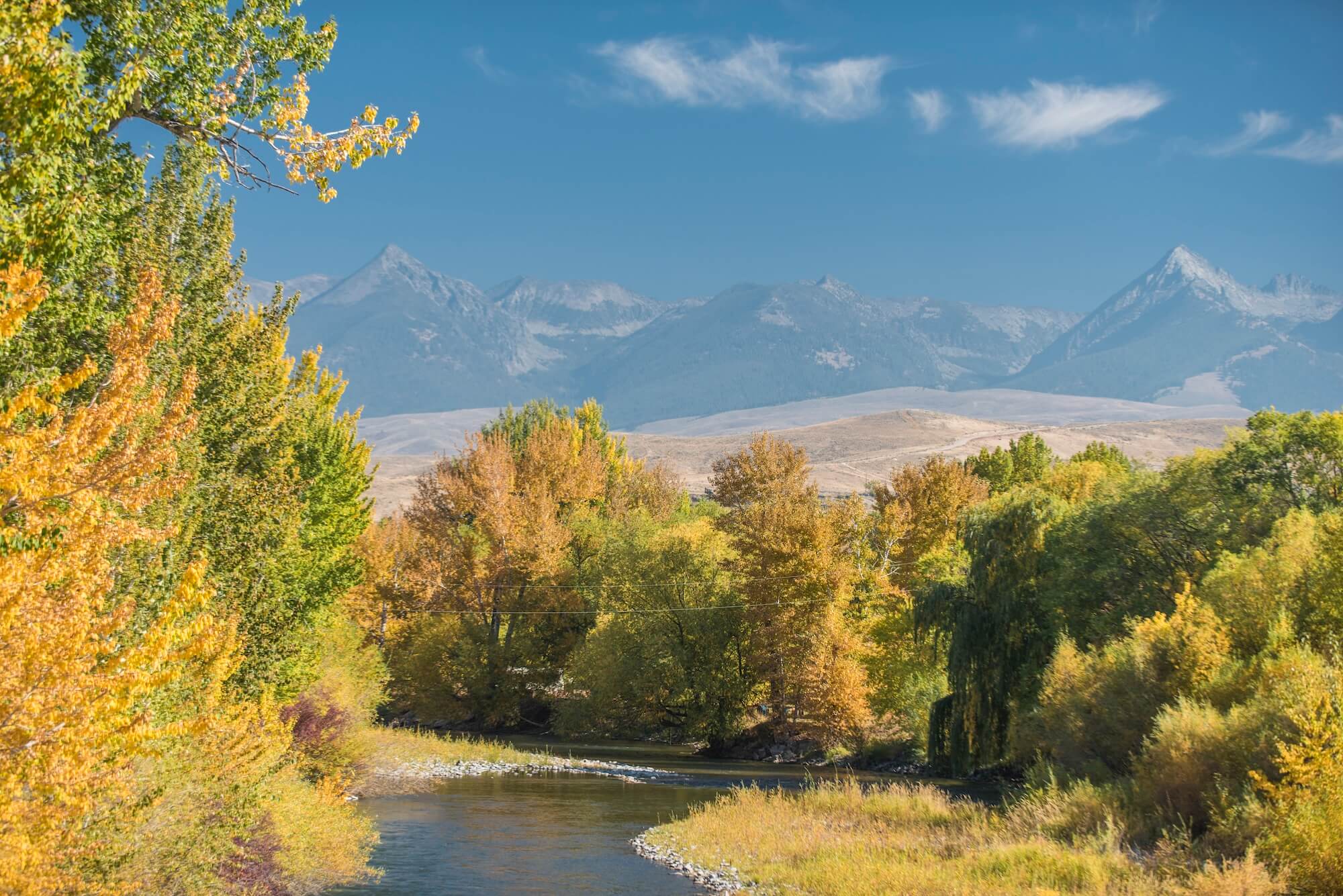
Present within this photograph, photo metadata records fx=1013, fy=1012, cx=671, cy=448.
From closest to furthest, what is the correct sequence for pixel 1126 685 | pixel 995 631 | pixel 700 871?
1. pixel 700 871
2. pixel 1126 685
3. pixel 995 631

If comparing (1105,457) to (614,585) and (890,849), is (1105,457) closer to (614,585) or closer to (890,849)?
(614,585)

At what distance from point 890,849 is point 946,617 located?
19.4 meters

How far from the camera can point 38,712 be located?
812cm

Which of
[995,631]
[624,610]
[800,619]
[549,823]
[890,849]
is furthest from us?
[624,610]

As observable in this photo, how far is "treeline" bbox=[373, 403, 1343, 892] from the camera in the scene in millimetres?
21422

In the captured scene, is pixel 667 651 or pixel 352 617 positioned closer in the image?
pixel 667 651

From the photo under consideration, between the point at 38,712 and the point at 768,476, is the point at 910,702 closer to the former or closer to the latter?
the point at 768,476

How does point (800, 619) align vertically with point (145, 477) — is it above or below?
below

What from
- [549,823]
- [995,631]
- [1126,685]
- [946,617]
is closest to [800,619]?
[946,617]

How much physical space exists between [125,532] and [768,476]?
6403 cm

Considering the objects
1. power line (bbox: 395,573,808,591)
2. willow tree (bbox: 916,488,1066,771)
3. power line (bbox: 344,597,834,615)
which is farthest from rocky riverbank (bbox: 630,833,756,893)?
power line (bbox: 395,573,808,591)

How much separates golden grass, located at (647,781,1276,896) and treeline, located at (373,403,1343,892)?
1.51 m

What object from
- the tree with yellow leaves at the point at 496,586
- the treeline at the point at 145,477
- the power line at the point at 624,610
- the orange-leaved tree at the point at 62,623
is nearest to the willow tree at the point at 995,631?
the power line at the point at 624,610

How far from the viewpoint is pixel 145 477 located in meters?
12.1
